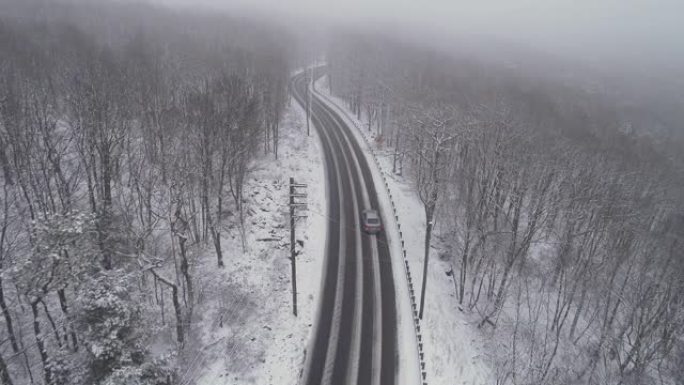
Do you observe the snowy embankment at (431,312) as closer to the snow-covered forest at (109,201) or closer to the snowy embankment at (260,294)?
the snowy embankment at (260,294)

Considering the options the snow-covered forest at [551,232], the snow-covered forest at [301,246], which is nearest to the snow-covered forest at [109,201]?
the snow-covered forest at [301,246]

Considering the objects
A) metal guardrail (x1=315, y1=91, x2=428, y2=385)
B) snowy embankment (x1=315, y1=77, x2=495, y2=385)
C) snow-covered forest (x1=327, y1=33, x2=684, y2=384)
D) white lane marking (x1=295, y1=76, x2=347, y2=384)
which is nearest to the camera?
white lane marking (x1=295, y1=76, x2=347, y2=384)

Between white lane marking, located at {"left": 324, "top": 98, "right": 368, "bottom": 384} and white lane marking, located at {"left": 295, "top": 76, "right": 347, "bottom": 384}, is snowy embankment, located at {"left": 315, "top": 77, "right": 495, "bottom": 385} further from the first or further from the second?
white lane marking, located at {"left": 295, "top": 76, "right": 347, "bottom": 384}

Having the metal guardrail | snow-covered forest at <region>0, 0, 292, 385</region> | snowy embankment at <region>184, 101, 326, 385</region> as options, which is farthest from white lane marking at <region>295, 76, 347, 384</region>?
snow-covered forest at <region>0, 0, 292, 385</region>

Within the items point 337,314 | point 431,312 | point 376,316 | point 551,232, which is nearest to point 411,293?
point 431,312

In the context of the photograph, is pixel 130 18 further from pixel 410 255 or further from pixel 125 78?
pixel 410 255

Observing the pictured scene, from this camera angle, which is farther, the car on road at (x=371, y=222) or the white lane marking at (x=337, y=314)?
the car on road at (x=371, y=222)
